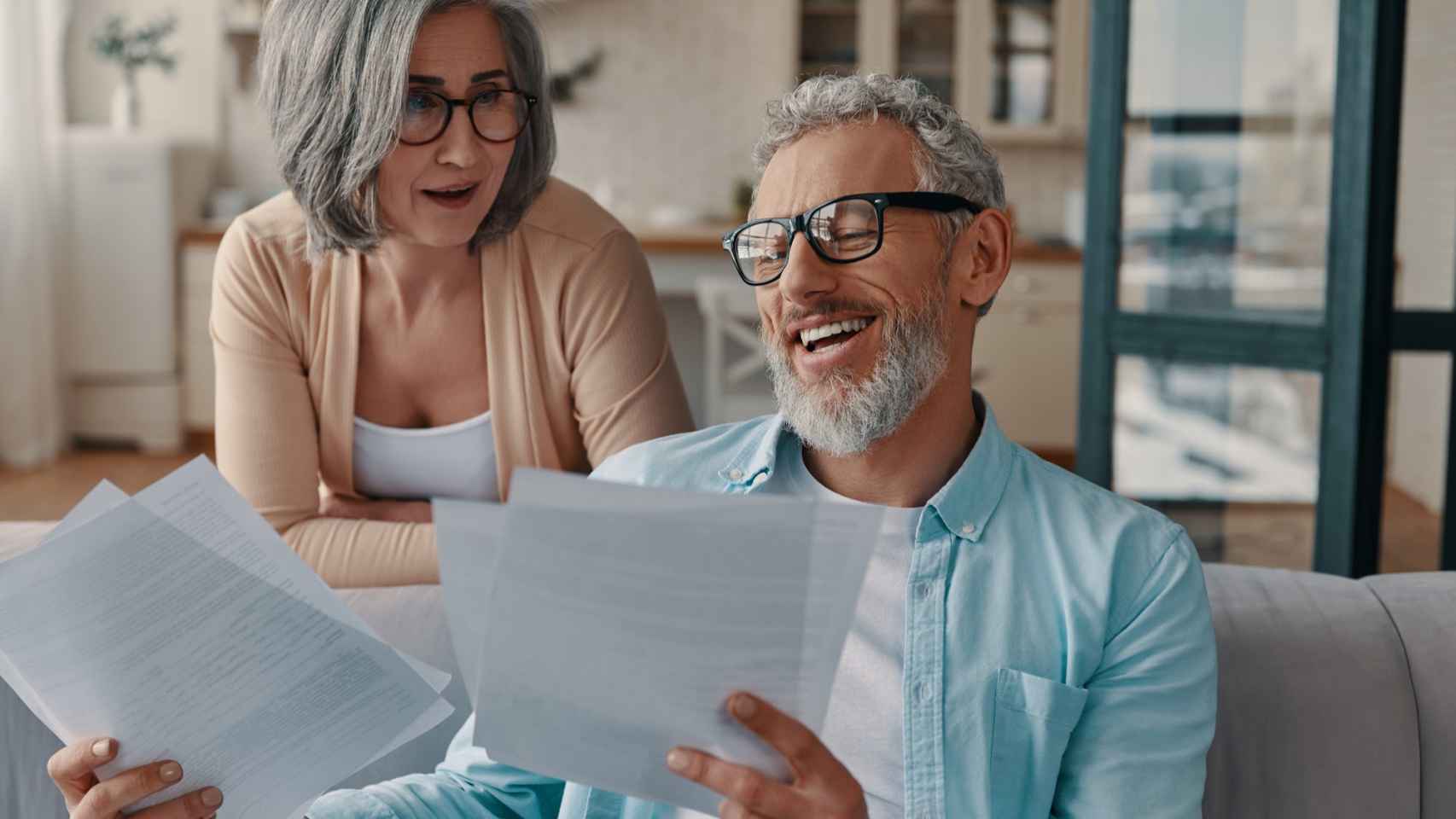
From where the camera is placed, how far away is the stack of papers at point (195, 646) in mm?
983

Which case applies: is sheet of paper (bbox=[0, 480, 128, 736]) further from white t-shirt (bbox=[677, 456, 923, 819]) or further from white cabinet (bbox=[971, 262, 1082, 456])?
white cabinet (bbox=[971, 262, 1082, 456])

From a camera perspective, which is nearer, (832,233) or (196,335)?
(832,233)

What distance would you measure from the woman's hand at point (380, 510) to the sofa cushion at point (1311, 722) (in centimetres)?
95

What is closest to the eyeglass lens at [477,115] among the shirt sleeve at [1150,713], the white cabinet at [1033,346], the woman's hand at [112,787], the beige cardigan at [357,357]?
the beige cardigan at [357,357]

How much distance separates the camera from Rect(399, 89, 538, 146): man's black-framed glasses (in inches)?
62.4

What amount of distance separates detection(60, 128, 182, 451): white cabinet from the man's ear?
4.70m

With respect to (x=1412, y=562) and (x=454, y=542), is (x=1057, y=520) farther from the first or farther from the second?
(x=1412, y=562)

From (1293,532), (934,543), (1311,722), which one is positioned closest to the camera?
(934,543)

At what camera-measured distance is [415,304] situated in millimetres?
1801

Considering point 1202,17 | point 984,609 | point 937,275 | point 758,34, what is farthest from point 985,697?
point 758,34

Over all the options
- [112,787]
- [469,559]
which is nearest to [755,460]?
[469,559]

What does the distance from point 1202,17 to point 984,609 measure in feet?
7.59

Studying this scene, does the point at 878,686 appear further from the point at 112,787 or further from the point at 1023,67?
the point at 1023,67

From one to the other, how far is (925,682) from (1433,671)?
58 cm
